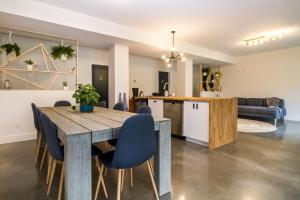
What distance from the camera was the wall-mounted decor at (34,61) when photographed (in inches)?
162

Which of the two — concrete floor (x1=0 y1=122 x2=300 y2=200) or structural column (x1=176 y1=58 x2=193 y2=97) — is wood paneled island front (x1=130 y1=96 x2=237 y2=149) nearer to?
concrete floor (x1=0 y1=122 x2=300 y2=200)

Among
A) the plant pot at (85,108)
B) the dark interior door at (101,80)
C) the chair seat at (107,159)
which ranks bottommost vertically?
the chair seat at (107,159)

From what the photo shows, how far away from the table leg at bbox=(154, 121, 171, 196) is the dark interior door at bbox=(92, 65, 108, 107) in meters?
3.99

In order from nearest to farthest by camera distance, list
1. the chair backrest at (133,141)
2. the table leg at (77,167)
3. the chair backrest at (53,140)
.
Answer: the table leg at (77,167) → the chair backrest at (133,141) → the chair backrest at (53,140)

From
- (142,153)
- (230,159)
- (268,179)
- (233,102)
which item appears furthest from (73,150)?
(233,102)

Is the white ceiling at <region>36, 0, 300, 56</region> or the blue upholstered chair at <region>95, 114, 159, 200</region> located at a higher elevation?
the white ceiling at <region>36, 0, 300, 56</region>

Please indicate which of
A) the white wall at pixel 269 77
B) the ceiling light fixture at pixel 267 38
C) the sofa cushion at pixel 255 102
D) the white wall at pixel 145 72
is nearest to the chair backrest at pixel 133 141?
the white wall at pixel 145 72

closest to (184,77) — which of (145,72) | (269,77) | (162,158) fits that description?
(145,72)

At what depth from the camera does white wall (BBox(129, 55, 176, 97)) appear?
662 centimetres

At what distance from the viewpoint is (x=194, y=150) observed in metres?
3.35

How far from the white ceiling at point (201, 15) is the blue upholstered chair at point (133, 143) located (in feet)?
8.66

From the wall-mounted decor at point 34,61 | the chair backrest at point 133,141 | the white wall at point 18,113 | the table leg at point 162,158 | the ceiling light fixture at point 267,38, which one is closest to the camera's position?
the chair backrest at point 133,141

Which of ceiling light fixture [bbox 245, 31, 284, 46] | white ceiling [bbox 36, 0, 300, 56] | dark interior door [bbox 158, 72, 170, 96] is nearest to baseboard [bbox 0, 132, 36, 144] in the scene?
white ceiling [bbox 36, 0, 300, 56]

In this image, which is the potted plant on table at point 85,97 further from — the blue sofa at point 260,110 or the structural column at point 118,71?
the blue sofa at point 260,110
